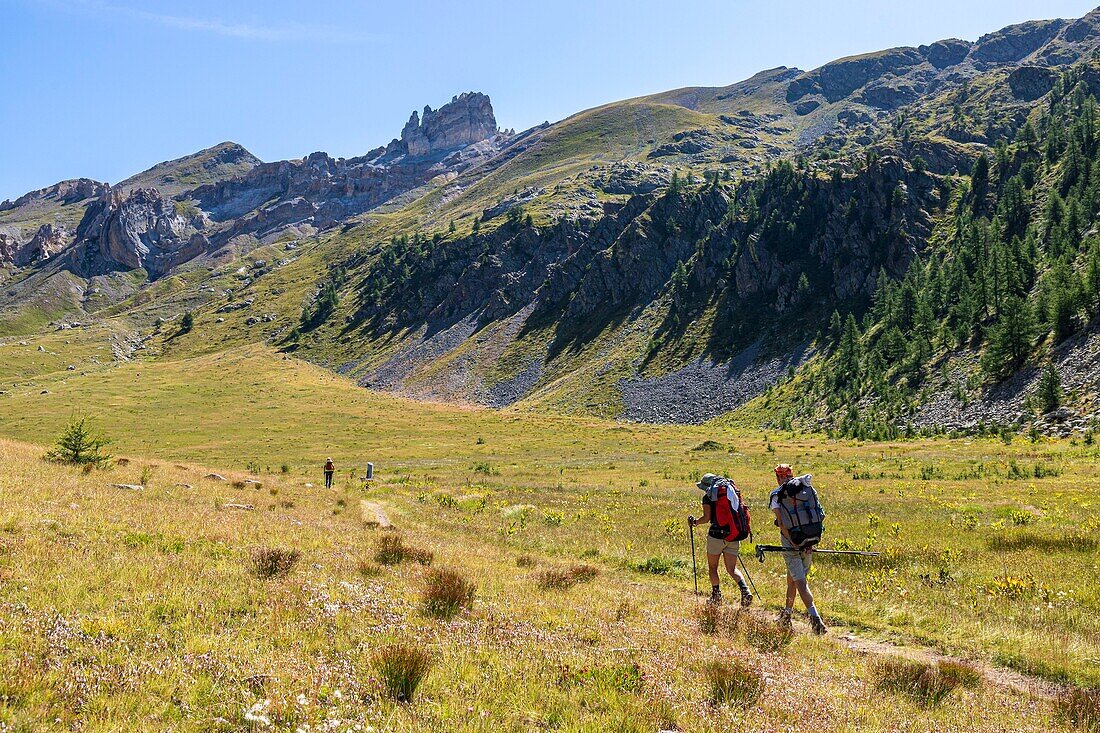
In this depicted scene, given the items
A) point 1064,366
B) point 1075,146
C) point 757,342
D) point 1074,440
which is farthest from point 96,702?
point 1075,146

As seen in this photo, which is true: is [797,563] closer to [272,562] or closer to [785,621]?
[785,621]

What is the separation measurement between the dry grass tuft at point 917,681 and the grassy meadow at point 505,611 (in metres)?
0.08

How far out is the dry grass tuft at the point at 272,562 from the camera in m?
Answer: 11.1

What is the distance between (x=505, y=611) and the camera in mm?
10320

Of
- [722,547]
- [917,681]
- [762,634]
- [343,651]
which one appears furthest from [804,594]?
[343,651]

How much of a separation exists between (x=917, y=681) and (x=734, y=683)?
2.96m

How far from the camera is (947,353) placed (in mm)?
79750

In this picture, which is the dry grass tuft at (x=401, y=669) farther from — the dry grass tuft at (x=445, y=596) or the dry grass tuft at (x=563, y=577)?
the dry grass tuft at (x=563, y=577)

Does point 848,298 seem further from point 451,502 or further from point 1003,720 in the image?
point 1003,720

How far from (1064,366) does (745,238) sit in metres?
90.3

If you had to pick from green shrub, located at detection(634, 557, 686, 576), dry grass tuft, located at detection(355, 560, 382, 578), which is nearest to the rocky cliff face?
green shrub, located at detection(634, 557, 686, 576)

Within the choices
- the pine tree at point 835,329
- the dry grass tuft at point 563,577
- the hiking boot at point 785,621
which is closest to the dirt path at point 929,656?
the hiking boot at point 785,621

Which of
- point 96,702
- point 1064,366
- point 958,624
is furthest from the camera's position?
point 1064,366

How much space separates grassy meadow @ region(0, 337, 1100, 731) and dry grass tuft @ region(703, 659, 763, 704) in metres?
0.04
